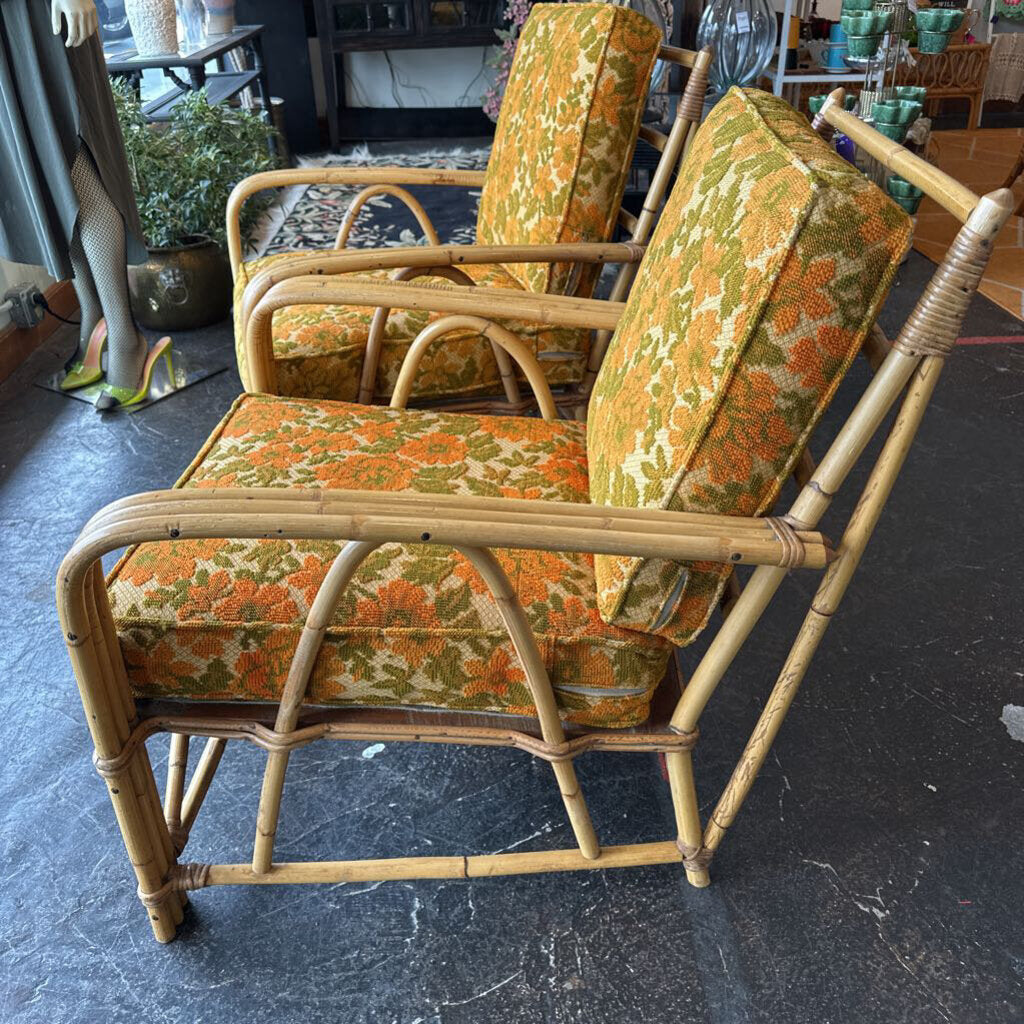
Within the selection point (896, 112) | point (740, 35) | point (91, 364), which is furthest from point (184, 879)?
point (896, 112)

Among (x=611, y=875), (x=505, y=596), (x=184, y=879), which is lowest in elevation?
(x=611, y=875)

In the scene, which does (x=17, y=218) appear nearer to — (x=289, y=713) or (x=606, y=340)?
(x=606, y=340)

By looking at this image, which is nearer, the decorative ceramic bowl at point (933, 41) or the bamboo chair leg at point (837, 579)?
the bamboo chair leg at point (837, 579)

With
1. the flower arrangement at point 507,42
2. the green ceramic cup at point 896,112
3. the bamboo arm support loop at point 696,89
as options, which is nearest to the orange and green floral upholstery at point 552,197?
the bamboo arm support loop at point 696,89

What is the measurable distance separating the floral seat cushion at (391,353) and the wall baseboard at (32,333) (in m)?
1.27

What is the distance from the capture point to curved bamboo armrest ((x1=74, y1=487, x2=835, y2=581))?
87 cm

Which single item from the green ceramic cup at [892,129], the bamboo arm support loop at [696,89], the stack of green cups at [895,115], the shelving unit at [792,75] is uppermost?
the bamboo arm support loop at [696,89]

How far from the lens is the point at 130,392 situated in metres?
2.44

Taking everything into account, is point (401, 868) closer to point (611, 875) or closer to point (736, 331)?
point (611, 875)

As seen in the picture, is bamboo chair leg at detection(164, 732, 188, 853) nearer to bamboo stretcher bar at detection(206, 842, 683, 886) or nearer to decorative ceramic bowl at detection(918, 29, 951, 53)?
bamboo stretcher bar at detection(206, 842, 683, 886)

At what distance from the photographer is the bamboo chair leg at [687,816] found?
1.13m

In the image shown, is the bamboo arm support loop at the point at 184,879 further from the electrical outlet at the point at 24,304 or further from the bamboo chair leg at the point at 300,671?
the electrical outlet at the point at 24,304

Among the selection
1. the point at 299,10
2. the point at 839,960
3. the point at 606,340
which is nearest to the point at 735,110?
the point at 606,340

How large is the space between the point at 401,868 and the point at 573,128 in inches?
46.3
